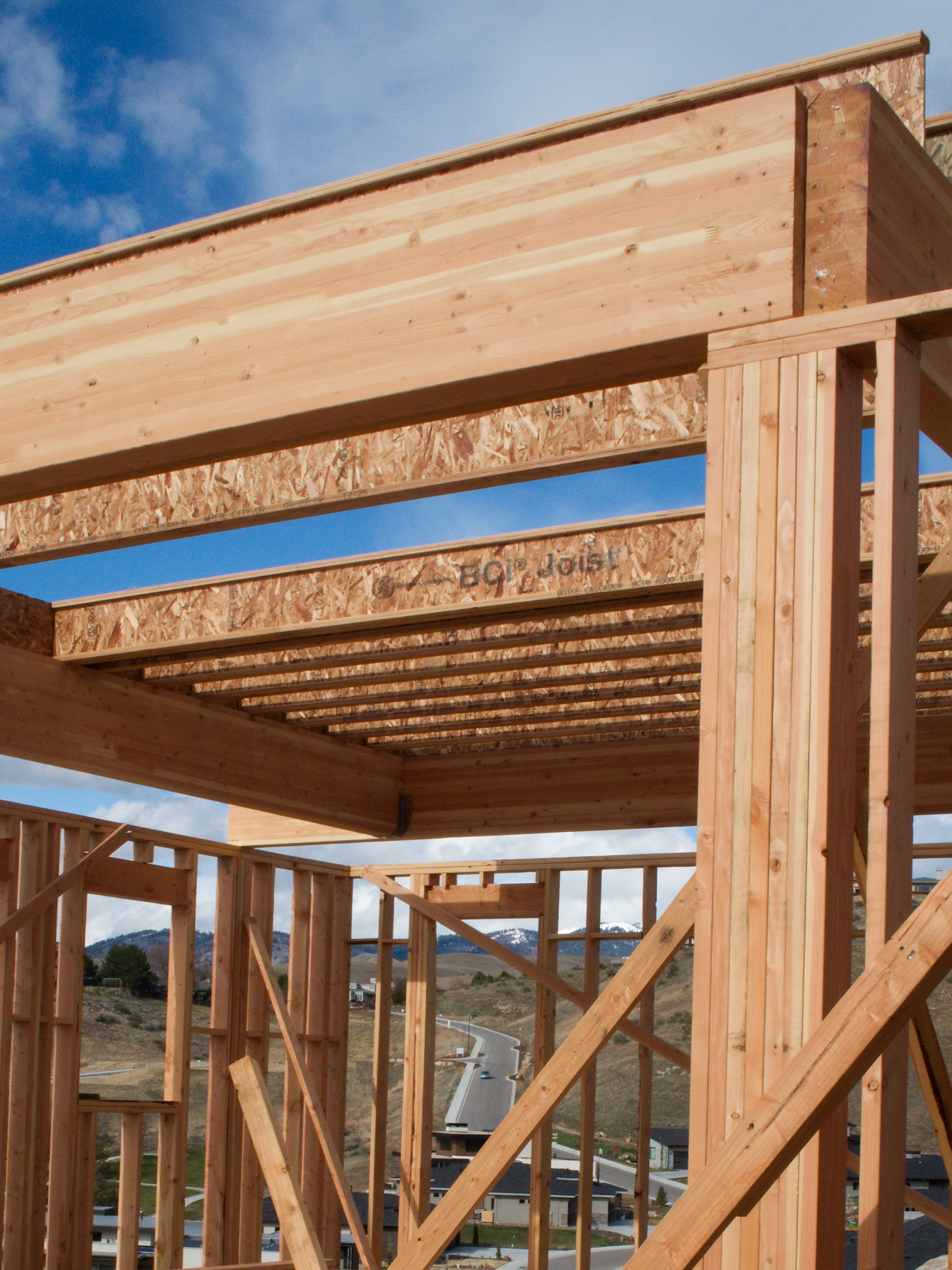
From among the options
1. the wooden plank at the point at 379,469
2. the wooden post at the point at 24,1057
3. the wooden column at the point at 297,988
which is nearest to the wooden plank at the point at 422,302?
the wooden plank at the point at 379,469

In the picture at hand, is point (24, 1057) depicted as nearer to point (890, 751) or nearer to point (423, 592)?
point (423, 592)

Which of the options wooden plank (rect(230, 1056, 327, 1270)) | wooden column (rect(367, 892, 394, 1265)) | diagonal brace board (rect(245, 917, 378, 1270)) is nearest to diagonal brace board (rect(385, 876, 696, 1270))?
wooden plank (rect(230, 1056, 327, 1270))

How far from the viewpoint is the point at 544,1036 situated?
11594 mm

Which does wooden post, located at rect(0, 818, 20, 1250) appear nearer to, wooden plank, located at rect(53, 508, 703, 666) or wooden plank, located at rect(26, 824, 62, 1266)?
wooden plank, located at rect(26, 824, 62, 1266)

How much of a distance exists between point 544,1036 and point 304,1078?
6.73 ft

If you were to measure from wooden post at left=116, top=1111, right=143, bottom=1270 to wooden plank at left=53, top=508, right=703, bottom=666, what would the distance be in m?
3.38

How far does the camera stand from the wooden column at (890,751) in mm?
3314

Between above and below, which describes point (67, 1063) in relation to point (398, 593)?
below

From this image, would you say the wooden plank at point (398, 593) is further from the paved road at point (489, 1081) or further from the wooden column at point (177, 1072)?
the paved road at point (489, 1081)

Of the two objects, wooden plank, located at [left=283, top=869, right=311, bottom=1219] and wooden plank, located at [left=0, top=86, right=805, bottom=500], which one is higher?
wooden plank, located at [left=0, top=86, right=805, bottom=500]

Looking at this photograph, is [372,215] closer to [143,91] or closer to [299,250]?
[299,250]

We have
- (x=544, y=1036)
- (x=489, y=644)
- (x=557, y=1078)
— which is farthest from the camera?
(x=544, y=1036)

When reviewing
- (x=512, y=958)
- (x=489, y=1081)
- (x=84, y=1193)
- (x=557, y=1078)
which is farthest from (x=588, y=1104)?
(x=489, y=1081)

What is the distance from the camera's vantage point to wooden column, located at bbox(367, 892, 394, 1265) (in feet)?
39.6
